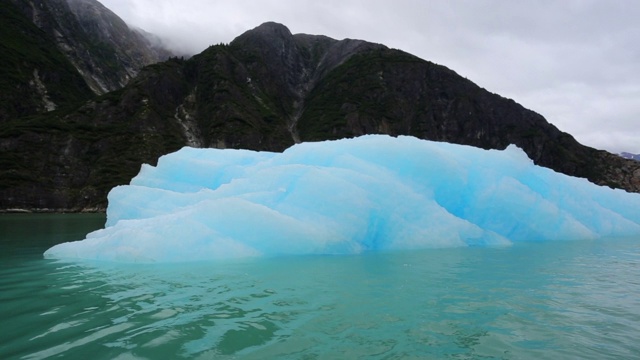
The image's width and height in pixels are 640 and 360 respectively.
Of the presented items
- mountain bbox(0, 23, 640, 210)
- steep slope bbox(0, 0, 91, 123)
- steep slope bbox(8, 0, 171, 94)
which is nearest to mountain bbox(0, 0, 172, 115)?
steep slope bbox(8, 0, 171, 94)

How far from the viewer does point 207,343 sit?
494cm

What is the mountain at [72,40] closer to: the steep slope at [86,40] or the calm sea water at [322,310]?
the steep slope at [86,40]

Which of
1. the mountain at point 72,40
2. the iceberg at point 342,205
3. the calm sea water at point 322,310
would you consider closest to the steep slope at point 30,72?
the mountain at point 72,40

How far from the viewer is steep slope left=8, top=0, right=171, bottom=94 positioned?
152 meters

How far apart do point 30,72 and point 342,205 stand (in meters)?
136

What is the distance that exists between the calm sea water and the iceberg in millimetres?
→ 1568

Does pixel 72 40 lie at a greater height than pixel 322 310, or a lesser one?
greater

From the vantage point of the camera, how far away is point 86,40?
174 m

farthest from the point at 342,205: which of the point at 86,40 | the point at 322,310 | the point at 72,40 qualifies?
the point at 86,40

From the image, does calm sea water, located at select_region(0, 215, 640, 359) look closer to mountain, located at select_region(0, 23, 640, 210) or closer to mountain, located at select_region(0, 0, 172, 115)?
mountain, located at select_region(0, 23, 640, 210)

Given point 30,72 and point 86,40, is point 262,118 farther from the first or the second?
point 86,40

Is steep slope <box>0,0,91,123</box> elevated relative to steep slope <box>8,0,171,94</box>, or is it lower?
lower

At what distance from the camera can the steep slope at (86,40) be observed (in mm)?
151875

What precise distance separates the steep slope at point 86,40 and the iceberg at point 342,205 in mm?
153605
